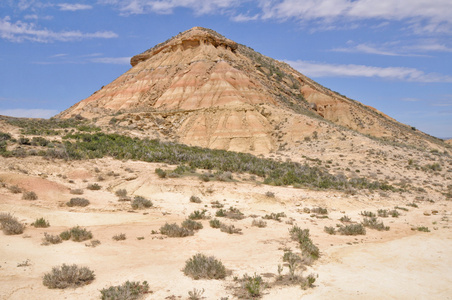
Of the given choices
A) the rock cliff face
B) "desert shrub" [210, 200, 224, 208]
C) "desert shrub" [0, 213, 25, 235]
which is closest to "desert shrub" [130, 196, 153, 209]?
"desert shrub" [210, 200, 224, 208]

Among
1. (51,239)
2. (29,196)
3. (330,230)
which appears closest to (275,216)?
(330,230)

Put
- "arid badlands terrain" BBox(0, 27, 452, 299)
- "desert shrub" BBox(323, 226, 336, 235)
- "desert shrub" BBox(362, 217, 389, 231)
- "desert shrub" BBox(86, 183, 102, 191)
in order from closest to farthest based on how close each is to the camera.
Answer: "arid badlands terrain" BBox(0, 27, 452, 299) < "desert shrub" BBox(323, 226, 336, 235) < "desert shrub" BBox(362, 217, 389, 231) < "desert shrub" BBox(86, 183, 102, 191)

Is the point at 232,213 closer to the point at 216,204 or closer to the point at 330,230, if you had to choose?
the point at 216,204

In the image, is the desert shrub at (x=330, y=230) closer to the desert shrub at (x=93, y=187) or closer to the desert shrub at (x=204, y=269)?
the desert shrub at (x=204, y=269)

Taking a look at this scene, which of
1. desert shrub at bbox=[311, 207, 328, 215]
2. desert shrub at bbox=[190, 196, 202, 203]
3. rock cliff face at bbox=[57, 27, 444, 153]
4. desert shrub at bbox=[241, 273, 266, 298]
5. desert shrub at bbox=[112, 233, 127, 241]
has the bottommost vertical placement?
desert shrub at bbox=[241, 273, 266, 298]

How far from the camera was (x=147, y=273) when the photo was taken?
689 centimetres

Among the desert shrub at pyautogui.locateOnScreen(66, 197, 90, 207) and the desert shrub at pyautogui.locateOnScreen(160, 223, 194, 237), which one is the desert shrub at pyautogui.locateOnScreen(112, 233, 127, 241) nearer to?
the desert shrub at pyautogui.locateOnScreen(160, 223, 194, 237)

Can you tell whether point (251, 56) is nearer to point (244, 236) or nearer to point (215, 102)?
point (215, 102)

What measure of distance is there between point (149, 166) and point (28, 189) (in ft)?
23.9

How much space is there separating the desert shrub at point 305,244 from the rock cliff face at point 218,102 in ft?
82.1

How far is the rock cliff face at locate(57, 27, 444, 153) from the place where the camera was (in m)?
37.4

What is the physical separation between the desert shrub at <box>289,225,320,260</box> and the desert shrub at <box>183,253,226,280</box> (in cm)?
249

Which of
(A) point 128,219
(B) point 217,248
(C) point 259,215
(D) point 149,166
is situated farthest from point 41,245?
(D) point 149,166

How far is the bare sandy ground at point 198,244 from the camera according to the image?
6.52 m
